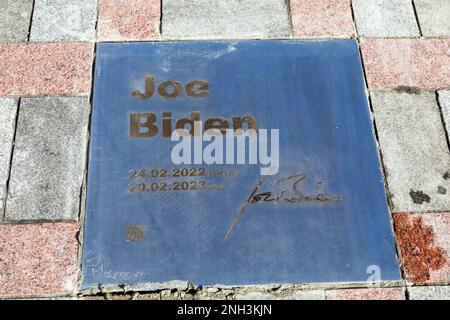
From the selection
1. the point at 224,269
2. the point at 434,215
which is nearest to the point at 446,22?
the point at 434,215

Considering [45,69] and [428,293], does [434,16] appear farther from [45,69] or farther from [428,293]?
[45,69]

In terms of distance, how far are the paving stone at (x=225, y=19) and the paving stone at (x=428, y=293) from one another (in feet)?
7.95

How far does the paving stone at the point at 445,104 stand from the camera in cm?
431

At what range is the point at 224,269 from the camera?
11.9ft

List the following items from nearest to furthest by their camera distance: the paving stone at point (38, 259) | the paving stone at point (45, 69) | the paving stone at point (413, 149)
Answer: the paving stone at point (38, 259)
the paving stone at point (413, 149)
the paving stone at point (45, 69)

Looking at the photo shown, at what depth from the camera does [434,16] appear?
15.9 ft


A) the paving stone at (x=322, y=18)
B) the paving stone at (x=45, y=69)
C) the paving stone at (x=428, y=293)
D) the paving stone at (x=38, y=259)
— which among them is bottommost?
the paving stone at (x=428, y=293)

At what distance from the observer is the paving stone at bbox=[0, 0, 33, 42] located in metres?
4.55

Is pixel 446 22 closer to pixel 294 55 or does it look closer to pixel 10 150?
pixel 294 55

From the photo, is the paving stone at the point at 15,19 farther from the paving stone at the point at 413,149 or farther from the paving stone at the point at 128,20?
the paving stone at the point at 413,149

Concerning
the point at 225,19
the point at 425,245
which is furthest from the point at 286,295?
the point at 225,19

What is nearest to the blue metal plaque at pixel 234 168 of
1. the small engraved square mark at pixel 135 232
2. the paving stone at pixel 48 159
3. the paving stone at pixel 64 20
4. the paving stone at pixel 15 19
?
the small engraved square mark at pixel 135 232
